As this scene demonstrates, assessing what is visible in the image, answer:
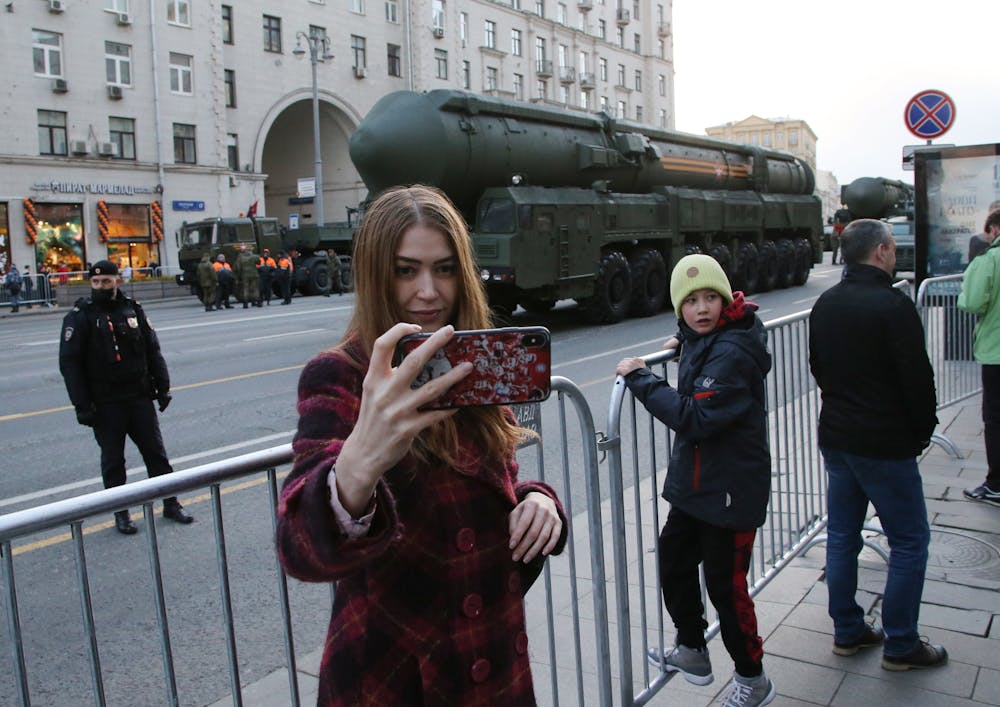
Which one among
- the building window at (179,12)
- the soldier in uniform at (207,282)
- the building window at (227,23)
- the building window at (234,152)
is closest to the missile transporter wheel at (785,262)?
the soldier in uniform at (207,282)

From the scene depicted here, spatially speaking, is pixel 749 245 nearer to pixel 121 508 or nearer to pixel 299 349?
pixel 299 349

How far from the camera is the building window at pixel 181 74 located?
119 ft

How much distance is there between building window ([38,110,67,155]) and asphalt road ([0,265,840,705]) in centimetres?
2078

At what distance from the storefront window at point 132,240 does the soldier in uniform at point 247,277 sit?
35.0ft

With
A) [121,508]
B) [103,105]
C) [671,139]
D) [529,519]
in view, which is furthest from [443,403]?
[103,105]

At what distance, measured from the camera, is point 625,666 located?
117 inches

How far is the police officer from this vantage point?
238 inches

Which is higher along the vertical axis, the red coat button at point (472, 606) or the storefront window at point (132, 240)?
the storefront window at point (132, 240)

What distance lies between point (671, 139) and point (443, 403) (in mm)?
18980

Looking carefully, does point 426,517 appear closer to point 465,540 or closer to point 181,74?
point 465,540

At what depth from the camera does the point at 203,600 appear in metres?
4.36

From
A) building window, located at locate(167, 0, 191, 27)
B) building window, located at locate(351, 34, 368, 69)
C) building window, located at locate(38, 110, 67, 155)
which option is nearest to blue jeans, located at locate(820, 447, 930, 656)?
building window, located at locate(38, 110, 67, 155)

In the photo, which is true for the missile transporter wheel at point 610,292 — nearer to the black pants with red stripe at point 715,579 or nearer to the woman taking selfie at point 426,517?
the black pants with red stripe at point 715,579

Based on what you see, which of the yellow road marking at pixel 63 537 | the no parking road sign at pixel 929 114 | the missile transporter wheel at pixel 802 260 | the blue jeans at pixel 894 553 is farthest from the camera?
→ the missile transporter wheel at pixel 802 260
